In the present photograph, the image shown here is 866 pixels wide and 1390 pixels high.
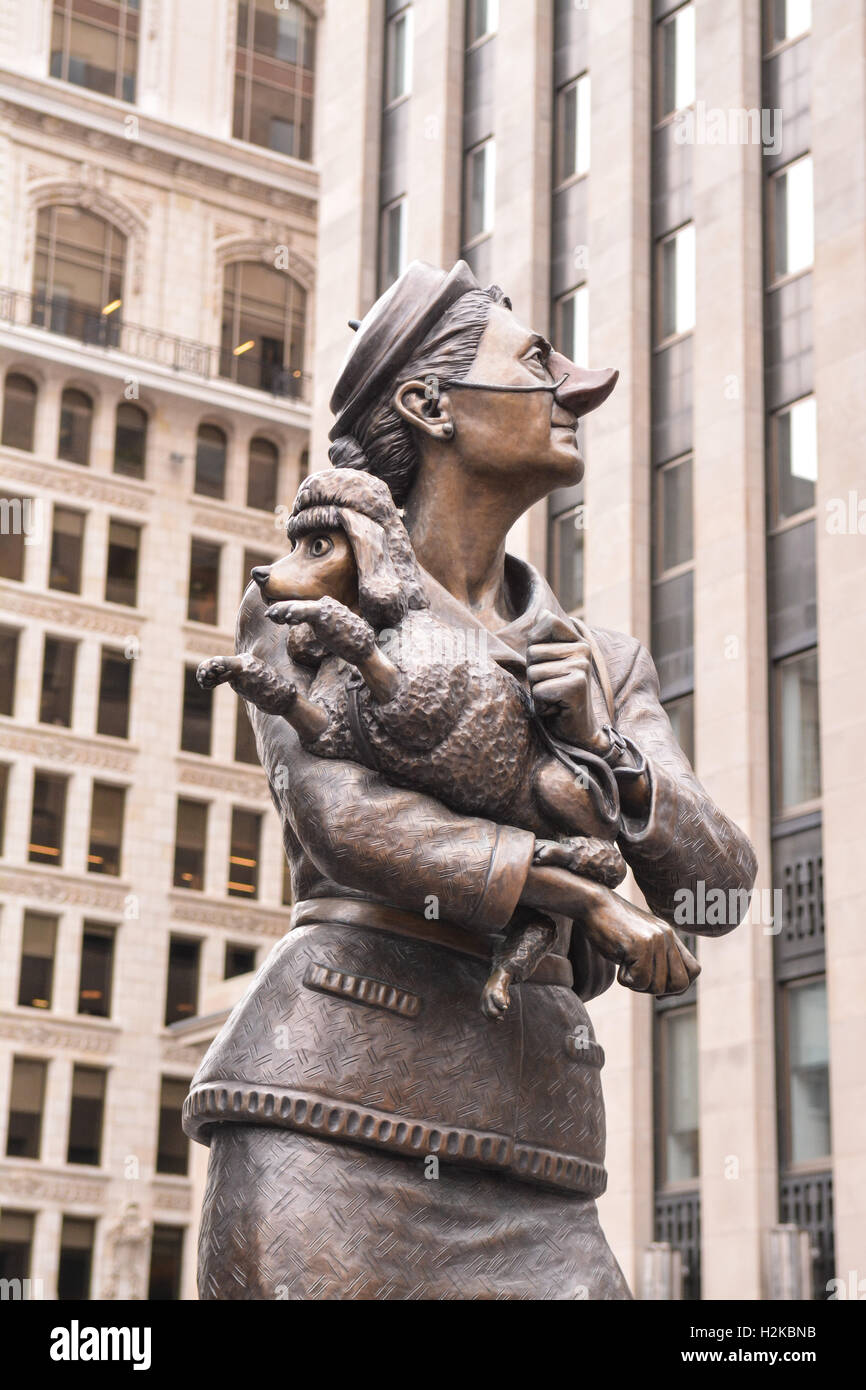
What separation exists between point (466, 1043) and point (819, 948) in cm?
2483

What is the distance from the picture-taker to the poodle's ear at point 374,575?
12.0 feet

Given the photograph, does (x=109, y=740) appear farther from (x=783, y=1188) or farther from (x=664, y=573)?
(x=783, y=1188)

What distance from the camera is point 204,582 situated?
2442 inches

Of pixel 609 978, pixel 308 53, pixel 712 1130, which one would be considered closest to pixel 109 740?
pixel 308 53

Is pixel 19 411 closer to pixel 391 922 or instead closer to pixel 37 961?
pixel 37 961

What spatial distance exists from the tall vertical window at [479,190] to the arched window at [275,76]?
2762 centimetres

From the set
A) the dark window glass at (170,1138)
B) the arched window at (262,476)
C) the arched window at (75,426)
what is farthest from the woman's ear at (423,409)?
the arched window at (262,476)

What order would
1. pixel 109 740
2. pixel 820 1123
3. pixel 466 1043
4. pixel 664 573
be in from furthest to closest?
pixel 109 740
pixel 664 573
pixel 820 1123
pixel 466 1043

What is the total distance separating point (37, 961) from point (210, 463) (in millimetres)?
16530

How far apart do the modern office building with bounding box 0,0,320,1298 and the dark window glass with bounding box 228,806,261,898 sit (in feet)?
0.27

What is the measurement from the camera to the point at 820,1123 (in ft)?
90.7

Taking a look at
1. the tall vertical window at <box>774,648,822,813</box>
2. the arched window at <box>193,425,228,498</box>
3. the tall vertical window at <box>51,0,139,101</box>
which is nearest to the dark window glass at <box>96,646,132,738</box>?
the arched window at <box>193,425,228,498</box>

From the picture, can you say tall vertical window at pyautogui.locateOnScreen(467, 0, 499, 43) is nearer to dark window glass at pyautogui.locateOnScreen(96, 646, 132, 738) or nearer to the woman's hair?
dark window glass at pyautogui.locateOnScreen(96, 646, 132, 738)
